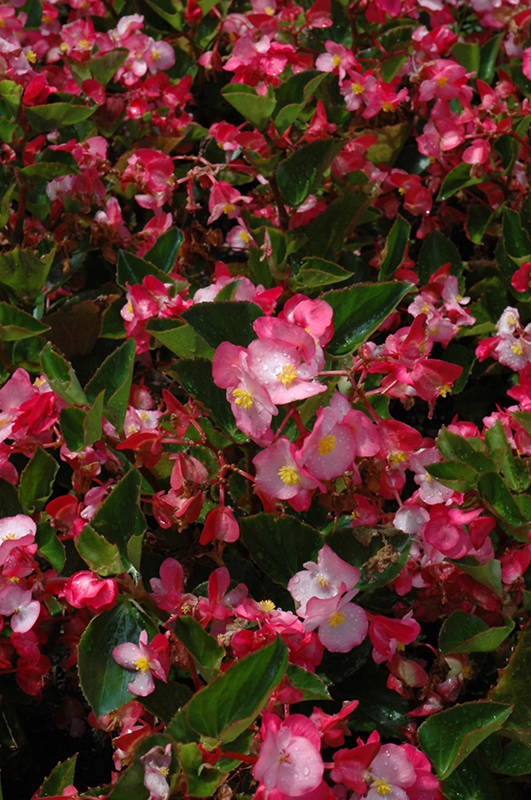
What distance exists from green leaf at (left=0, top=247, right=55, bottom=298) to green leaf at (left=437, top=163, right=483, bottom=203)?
0.61 metres

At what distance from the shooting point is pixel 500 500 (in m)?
0.78

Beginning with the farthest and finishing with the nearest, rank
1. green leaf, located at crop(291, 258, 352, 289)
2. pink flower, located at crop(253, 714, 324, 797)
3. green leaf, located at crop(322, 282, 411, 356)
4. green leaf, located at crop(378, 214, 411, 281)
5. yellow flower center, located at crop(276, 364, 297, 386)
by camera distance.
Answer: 1. green leaf, located at crop(378, 214, 411, 281)
2. green leaf, located at crop(291, 258, 352, 289)
3. green leaf, located at crop(322, 282, 411, 356)
4. yellow flower center, located at crop(276, 364, 297, 386)
5. pink flower, located at crop(253, 714, 324, 797)

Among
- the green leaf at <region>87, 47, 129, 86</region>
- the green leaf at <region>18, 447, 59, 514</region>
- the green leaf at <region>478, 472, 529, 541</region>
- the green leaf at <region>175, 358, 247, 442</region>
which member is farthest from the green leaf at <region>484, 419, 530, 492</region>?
the green leaf at <region>87, 47, 129, 86</region>

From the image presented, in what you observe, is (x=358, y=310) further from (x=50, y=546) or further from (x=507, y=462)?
(x=50, y=546)

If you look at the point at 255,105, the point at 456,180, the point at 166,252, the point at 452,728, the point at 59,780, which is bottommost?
the point at 59,780

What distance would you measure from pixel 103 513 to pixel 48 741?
46 cm

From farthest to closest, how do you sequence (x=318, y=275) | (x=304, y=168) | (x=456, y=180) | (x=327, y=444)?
(x=456, y=180) → (x=304, y=168) → (x=318, y=275) → (x=327, y=444)

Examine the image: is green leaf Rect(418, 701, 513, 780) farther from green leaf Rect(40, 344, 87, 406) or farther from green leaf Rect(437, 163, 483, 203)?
green leaf Rect(437, 163, 483, 203)

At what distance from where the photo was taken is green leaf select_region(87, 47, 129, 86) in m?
1.25

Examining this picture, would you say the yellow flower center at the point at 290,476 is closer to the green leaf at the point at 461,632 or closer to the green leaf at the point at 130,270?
the green leaf at the point at 461,632

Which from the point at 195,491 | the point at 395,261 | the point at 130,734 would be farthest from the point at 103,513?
the point at 395,261

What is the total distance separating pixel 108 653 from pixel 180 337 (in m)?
0.33

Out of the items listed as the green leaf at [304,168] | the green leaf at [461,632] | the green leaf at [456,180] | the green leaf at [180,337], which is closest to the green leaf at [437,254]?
the green leaf at [456,180]

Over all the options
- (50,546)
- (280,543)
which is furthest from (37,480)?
(280,543)
